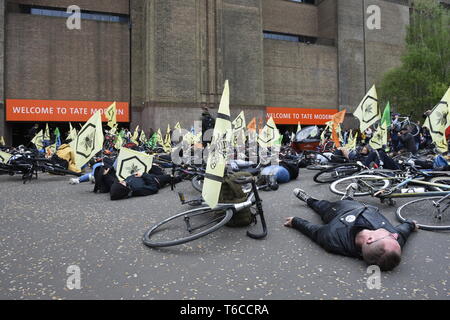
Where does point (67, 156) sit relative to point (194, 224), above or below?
above

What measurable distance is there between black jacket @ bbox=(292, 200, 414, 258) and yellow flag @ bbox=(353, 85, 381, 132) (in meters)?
5.28

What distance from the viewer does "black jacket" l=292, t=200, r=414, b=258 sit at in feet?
10.8

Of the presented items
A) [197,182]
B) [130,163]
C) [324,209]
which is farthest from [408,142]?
[130,163]

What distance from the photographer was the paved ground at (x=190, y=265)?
2.70m

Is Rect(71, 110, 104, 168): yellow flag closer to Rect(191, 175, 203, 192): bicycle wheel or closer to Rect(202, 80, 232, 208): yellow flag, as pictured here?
Rect(191, 175, 203, 192): bicycle wheel

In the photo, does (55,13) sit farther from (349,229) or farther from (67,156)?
(349,229)

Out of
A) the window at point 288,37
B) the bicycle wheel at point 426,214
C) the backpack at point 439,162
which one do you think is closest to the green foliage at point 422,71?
the window at point 288,37

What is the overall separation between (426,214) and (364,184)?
1.06 m

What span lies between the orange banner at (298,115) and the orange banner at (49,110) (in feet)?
49.4

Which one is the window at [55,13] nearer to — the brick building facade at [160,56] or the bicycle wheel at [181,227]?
the brick building facade at [160,56]

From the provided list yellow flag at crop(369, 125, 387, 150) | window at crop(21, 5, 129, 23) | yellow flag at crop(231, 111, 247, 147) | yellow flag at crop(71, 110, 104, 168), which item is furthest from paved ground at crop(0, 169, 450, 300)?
window at crop(21, 5, 129, 23)

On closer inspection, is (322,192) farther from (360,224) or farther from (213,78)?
(213,78)

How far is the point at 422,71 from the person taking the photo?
27500 millimetres

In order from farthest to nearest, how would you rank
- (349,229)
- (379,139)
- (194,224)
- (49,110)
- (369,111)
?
(49,110) < (369,111) < (379,139) < (194,224) < (349,229)
